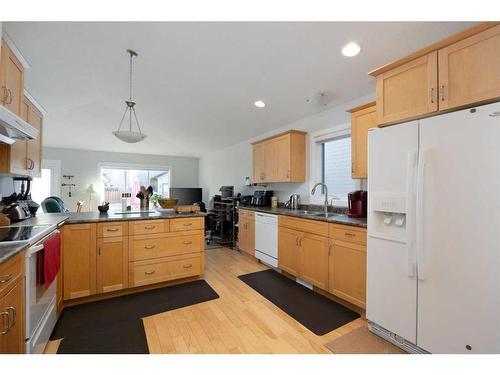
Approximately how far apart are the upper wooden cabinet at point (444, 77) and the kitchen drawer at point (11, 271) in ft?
8.57

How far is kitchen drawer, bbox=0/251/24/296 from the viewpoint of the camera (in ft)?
3.58

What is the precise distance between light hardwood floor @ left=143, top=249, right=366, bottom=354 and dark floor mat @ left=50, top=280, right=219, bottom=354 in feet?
0.39

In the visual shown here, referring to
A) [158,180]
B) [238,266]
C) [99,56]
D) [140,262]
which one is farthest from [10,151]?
[158,180]

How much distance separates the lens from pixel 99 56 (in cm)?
261

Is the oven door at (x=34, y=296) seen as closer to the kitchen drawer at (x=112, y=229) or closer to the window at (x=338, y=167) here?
the kitchen drawer at (x=112, y=229)

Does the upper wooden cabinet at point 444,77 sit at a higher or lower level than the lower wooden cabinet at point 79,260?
higher

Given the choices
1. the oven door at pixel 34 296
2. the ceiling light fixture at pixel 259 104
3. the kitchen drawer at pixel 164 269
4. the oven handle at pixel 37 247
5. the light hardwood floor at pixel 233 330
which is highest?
the ceiling light fixture at pixel 259 104

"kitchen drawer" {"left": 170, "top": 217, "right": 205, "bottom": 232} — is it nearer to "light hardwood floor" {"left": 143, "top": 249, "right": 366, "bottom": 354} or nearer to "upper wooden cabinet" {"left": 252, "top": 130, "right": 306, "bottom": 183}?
"light hardwood floor" {"left": 143, "top": 249, "right": 366, "bottom": 354}

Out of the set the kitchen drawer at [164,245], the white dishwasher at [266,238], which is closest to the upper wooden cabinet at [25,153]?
the kitchen drawer at [164,245]

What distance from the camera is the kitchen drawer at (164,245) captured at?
2561 millimetres

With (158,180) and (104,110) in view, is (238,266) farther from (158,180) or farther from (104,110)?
(158,180)

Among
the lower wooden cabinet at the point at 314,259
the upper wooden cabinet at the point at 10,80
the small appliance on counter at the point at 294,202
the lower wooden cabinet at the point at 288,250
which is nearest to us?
the upper wooden cabinet at the point at 10,80

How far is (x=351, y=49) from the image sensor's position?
217 centimetres
